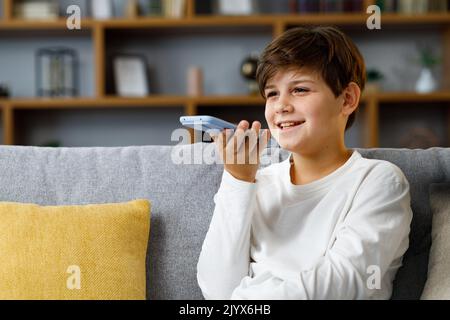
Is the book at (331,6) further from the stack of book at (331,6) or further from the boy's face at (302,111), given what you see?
the boy's face at (302,111)

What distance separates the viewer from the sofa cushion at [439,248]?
3.90 feet

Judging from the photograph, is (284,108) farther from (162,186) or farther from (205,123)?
(162,186)

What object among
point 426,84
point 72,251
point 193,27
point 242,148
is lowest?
point 72,251

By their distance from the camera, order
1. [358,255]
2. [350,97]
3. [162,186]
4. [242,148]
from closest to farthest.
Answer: [358,255]
[242,148]
[350,97]
[162,186]

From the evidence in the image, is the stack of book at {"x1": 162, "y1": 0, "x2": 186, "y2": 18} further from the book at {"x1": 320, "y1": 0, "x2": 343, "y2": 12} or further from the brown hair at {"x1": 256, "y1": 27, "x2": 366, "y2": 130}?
the brown hair at {"x1": 256, "y1": 27, "x2": 366, "y2": 130}

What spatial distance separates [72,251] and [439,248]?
72cm

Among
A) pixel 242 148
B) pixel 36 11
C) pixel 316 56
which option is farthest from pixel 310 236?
pixel 36 11

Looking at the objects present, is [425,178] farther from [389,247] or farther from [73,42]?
[73,42]

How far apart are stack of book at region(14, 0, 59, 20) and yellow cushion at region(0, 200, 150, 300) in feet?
7.33

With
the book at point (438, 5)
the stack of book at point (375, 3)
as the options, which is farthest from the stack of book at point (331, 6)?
the book at point (438, 5)

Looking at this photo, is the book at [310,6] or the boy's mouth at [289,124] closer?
the boy's mouth at [289,124]

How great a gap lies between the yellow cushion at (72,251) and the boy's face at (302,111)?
356 mm

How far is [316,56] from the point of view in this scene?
51.7 inches

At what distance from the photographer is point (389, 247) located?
45.4 inches
